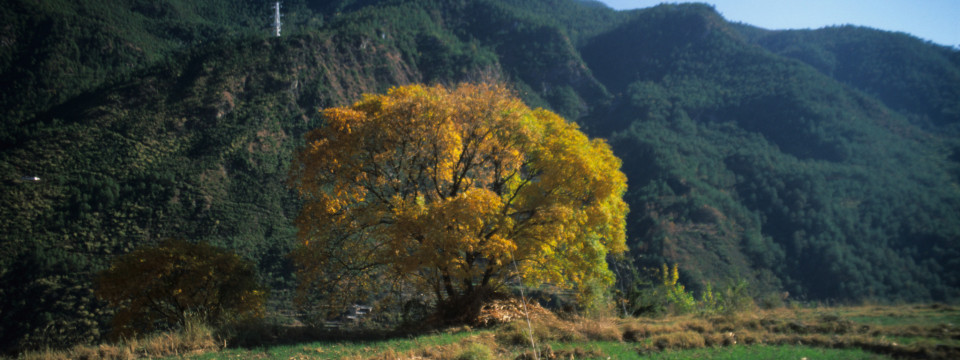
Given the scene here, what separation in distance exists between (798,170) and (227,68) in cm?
10927

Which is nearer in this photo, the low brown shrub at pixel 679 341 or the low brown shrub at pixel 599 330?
the low brown shrub at pixel 679 341

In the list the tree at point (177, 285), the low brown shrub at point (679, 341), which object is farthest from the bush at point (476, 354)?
the tree at point (177, 285)

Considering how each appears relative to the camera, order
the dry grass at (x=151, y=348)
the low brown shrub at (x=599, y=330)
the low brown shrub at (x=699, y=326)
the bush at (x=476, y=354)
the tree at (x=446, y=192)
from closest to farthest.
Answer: the bush at (x=476, y=354) → the dry grass at (x=151, y=348) → the low brown shrub at (x=599, y=330) → the low brown shrub at (x=699, y=326) → the tree at (x=446, y=192)

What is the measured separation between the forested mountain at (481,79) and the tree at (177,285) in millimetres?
2692

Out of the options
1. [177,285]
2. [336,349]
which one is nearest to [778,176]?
[177,285]

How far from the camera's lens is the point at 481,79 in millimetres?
62000

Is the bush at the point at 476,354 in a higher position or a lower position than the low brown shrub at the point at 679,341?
higher

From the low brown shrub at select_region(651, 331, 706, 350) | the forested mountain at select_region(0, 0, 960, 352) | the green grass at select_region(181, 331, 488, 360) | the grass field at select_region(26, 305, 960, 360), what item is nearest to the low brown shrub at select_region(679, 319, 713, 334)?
the grass field at select_region(26, 305, 960, 360)

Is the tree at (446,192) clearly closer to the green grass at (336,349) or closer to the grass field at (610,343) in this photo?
the green grass at (336,349)

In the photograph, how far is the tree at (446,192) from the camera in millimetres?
13812

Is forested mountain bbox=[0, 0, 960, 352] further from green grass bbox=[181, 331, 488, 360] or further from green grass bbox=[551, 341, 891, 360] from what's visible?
green grass bbox=[551, 341, 891, 360]

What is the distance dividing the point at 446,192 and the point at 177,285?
432 inches

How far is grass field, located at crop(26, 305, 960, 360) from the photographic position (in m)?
8.92

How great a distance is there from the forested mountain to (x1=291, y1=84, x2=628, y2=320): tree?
2144 mm
